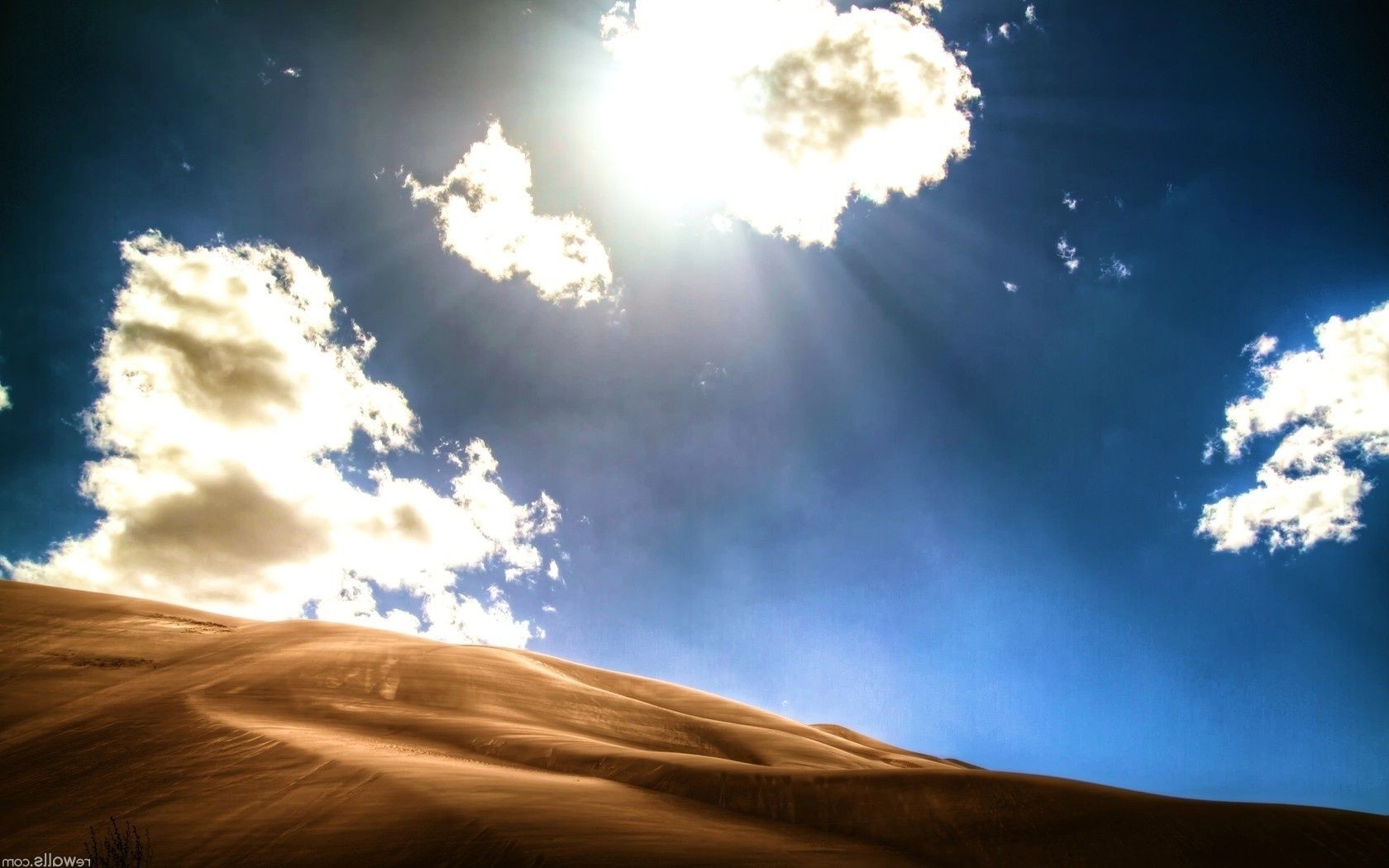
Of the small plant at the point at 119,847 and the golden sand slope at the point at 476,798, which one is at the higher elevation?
the golden sand slope at the point at 476,798

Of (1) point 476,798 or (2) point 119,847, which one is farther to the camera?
(1) point 476,798

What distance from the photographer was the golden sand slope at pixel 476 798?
927 centimetres

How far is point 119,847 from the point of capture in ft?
29.8

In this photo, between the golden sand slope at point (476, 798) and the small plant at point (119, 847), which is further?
the golden sand slope at point (476, 798)

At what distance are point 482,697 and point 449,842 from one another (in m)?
15.2

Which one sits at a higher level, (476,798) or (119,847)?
(476,798)

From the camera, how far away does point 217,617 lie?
34906mm

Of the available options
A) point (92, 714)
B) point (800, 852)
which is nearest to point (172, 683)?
Answer: point (92, 714)

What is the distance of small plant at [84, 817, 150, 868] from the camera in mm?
8711

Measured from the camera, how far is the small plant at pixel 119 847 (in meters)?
8.71

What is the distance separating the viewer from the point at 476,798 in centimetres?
1034

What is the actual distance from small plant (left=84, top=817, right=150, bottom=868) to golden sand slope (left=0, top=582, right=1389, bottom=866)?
230mm

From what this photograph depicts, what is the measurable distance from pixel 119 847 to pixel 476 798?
16.5 feet

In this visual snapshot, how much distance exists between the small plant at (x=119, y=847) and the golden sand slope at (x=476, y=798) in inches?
9.1
